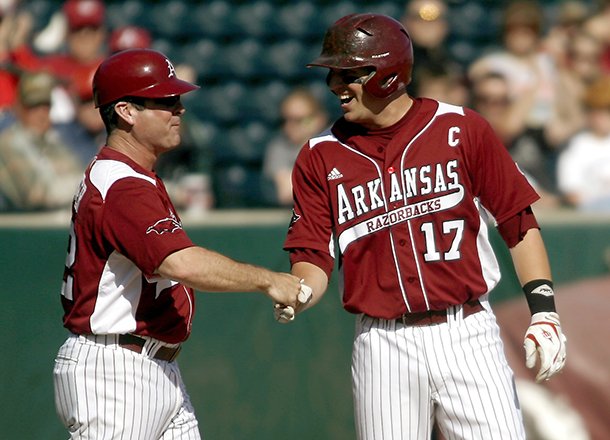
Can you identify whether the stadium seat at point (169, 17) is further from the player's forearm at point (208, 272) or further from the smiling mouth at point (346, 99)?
the player's forearm at point (208, 272)

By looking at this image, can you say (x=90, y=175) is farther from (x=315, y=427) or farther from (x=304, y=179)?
(x=315, y=427)

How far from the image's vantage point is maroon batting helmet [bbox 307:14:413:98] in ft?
12.6

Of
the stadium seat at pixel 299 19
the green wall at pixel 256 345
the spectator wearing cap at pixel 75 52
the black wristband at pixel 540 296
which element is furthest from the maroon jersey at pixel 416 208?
the stadium seat at pixel 299 19

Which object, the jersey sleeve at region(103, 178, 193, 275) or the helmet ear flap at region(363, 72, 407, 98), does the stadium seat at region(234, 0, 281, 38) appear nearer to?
the helmet ear flap at region(363, 72, 407, 98)

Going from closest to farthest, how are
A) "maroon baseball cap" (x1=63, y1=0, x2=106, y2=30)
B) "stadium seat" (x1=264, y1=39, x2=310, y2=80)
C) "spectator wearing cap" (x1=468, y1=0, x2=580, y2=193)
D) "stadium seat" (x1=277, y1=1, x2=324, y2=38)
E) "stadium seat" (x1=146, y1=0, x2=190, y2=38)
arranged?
1. "spectator wearing cap" (x1=468, y1=0, x2=580, y2=193)
2. "maroon baseball cap" (x1=63, y1=0, x2=106, y2=30)
3. "stadium seat" (x1=264, y1=39, x2=310, y2=80)
4. "stadium seat" (x1=277, y1=1, x2=324, y2=38)
5. "stadium seat" (x1=146, y1=0, x2=190, y2=38)

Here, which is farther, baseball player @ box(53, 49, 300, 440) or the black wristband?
the black wristband

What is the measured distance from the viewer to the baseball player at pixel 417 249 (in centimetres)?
379

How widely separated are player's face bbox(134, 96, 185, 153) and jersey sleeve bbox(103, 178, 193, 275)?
0.85 feet

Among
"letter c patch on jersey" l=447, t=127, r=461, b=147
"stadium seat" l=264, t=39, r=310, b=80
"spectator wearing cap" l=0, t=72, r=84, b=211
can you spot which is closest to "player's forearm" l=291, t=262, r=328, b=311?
"letter c patch on jersey" l=447, t=127, r=461, b=147

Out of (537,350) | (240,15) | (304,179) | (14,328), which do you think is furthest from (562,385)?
(240,15)

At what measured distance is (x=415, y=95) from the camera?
22.1 ft

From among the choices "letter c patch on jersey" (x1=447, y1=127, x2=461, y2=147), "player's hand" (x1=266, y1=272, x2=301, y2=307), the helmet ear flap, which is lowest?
"player's hand" (x1=266, y1=272, x2=301, y2=307)

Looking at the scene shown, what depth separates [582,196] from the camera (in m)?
6.29

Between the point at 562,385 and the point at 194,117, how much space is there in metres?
3.97
